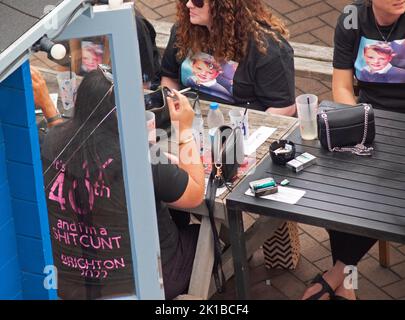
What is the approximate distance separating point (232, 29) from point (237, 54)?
0.14 m

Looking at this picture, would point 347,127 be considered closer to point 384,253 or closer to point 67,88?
point 384,253

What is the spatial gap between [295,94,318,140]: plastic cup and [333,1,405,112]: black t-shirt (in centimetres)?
57

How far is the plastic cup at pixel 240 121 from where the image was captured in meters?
5.14

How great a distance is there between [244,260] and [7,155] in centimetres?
187

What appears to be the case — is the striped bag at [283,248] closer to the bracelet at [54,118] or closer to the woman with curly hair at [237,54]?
the woman with curly hair at [237,54]

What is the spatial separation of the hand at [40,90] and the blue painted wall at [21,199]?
0.38 meters

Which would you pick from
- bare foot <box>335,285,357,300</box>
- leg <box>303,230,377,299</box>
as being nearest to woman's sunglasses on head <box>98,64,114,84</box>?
leg <box>303,230,377,299</box>

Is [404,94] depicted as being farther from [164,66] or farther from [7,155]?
[7,155]

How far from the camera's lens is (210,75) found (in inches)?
221

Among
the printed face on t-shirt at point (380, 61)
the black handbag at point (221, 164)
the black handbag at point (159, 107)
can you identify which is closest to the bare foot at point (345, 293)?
the black handbag at point (221, 164)

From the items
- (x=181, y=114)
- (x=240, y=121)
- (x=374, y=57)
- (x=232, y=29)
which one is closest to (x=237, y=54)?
(x=232, y=29)

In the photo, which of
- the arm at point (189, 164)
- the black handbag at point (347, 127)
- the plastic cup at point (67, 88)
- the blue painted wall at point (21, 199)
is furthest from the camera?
the black handbag at point (347, 127)

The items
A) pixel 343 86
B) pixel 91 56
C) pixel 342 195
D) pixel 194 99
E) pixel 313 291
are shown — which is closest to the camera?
pixel 91 56

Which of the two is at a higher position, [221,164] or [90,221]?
[90,221]
